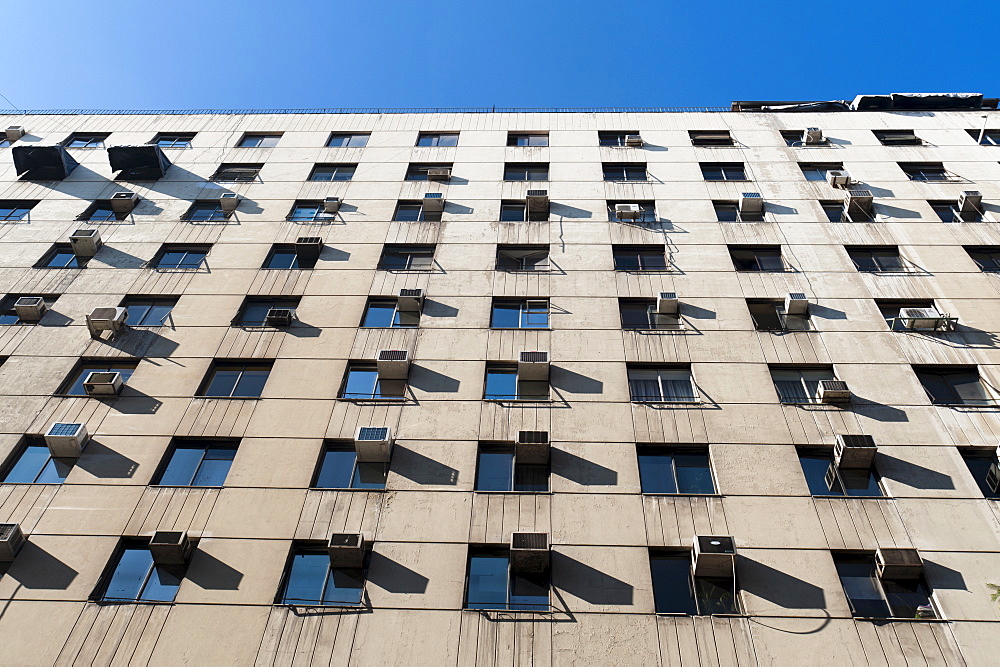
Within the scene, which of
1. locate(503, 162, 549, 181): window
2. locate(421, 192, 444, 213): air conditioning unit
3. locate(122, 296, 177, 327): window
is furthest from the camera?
locate(503, 162, 549, 181): window

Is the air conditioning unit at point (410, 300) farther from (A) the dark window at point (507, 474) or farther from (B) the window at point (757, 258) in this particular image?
(B) the window at point (757, 258)

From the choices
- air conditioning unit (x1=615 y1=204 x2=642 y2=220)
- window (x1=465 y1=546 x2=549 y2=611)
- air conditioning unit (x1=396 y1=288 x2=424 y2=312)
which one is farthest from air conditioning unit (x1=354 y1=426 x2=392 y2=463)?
air conditioning unit (x1=615 y1=204 x2=642 y2=220)

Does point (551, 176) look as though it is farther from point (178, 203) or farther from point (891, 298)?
point (178, 203)

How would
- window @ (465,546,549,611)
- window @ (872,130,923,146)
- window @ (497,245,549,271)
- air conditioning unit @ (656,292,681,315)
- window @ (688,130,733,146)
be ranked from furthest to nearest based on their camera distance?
window @ (688,130,733,146) < window @ (872,130,923,146) < window @ (497,245,549,271) < air conditioning unit @ (656,292,681,315) < window @ (465,546,549,611)

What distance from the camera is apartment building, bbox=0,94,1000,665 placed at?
48.5ft

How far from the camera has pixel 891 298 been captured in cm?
2214

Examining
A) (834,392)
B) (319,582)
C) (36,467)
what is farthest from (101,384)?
(834,392)

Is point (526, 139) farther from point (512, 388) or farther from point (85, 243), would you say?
point (85, 243)

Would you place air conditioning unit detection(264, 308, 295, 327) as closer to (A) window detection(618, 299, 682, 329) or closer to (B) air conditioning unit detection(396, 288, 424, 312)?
(B) air conditioning unit detection(396, 288, 424, 312)

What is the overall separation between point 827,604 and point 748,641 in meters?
2.16

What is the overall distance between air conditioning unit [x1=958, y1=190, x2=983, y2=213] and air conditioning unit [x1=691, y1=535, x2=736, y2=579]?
62.8ft

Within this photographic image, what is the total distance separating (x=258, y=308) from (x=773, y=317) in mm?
17904

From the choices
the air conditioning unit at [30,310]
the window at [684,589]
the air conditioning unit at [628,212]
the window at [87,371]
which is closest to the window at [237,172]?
the air conditioning unit at [30,310]

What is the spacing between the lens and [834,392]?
18781mm
